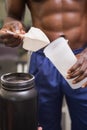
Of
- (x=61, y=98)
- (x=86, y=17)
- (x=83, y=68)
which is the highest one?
(x=86, y=17)

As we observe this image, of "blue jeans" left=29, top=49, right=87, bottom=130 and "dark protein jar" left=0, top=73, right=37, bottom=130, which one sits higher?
"dark protein jar" left=0, top=73, right=37, bottom=130

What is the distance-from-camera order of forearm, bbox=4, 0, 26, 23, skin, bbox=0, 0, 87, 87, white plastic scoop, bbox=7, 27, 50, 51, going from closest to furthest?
white plastic scoop, bbox=7, 27, 50, 51
skin, bbox=0, 0, 87, 87
forearm, bbox=4, 0, 26, 23

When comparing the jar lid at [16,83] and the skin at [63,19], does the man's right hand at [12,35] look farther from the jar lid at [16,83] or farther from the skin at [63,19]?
the jar lid at [16,83]

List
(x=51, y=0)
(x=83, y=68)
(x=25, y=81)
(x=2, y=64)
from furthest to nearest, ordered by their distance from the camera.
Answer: (x=2, y=64) < (x=51, y=0) < (x=83, y=68) < (x=25, y=81)

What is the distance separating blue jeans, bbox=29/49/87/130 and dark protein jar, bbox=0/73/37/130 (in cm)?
49

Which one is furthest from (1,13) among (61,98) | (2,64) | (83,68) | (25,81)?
(25,81)

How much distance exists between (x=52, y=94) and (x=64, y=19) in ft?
1.18

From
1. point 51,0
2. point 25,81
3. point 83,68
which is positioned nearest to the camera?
point 25,81

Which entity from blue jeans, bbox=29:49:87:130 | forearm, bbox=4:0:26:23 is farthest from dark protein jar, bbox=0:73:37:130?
forearm, bbox=4:0:26:23

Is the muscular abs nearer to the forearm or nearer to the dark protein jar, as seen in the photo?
the forearm

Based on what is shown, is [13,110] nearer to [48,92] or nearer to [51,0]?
[48,92]

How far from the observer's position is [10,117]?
823 mm

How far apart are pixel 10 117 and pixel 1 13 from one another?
158cm

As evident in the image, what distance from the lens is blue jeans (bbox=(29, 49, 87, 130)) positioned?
4.41 ft
